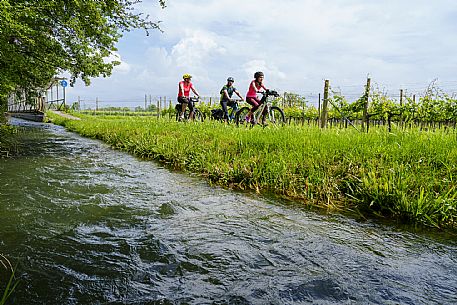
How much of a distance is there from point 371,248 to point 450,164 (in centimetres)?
233

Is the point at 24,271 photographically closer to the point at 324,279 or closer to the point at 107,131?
the point at 324,279

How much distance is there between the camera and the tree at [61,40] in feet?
25.0

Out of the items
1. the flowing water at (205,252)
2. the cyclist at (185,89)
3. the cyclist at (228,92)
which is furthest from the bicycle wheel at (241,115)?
the flowing water at (205,252)

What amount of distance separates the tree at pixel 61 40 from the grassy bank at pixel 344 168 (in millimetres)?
4013

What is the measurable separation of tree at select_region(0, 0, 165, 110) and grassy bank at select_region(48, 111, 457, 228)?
13.2 feet

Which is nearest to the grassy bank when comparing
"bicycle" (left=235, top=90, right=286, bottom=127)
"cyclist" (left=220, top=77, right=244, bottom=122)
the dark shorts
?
"bicycle" (left=235, top=90, right=286, bottom=127)

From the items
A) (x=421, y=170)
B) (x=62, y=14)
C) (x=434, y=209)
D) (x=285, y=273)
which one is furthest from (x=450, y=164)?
(x=62, y=14)

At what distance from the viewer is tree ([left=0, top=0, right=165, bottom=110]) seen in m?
7.63

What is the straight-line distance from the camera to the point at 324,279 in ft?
7.72

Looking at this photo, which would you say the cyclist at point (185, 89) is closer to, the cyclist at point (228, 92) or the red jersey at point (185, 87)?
the red jersey at point (185, 87)

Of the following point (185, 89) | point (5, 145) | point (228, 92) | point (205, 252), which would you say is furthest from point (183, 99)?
point (205, 252)

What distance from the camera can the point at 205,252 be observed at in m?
2.82

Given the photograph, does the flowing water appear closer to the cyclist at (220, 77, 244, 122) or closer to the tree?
the tree

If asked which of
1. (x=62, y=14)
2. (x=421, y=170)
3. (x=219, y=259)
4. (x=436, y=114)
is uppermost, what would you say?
(x=62, y=14)
